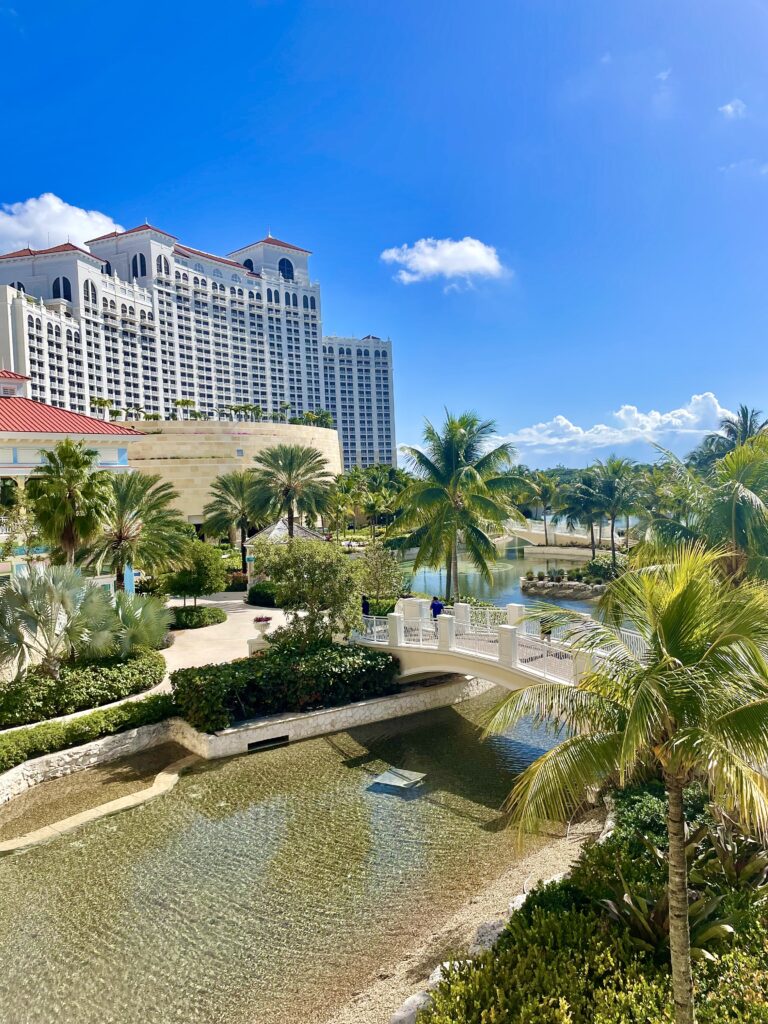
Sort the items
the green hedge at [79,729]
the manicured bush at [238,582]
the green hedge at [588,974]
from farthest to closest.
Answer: the manicured bush at [238,582]
the green hedge at [79,729]
the green hedge at [588,974]

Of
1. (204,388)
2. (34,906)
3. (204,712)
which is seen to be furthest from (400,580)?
(204,388)

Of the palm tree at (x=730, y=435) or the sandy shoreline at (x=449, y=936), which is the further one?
the palm tree at (x=730, y=435)

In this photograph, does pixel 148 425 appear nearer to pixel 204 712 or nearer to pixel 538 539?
pixel 538 539

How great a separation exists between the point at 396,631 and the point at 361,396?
133 metres

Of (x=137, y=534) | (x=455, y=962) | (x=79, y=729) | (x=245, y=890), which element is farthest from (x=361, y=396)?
(x=455, y=962)

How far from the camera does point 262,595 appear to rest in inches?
1211

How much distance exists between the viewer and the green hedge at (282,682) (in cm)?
1527

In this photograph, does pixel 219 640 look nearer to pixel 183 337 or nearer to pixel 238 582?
pixel 238 582

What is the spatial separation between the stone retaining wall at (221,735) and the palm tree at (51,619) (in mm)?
2530

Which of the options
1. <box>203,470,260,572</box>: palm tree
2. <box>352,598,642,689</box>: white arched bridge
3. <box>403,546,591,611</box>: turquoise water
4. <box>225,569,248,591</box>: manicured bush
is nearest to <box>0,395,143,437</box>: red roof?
<box>203,470,260,572</box>: palm tree

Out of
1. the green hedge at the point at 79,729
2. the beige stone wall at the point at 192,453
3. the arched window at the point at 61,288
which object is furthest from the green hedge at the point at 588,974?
the arched window at the point at 61,288

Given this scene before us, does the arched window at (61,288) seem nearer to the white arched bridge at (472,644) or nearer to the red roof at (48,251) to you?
the red roof at (48,251)

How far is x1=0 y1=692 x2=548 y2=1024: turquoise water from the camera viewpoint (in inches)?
296

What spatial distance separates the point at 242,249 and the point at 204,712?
140 meters
